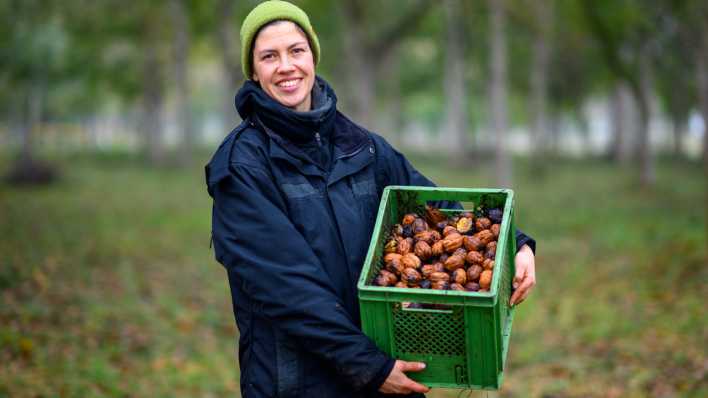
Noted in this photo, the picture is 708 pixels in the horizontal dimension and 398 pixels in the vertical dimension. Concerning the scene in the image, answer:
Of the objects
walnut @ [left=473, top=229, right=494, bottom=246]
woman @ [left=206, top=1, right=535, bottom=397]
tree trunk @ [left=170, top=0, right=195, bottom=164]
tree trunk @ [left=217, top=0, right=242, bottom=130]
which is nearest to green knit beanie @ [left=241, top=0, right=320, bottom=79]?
woman @ [left=206, top=1, right=535, bottom=397]

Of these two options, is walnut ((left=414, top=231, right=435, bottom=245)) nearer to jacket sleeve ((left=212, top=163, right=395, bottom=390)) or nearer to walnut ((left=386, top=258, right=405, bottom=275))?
walnut ((left=386, top=258, right=405, bottom=275))

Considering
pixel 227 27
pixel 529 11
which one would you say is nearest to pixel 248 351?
pixel 227 27

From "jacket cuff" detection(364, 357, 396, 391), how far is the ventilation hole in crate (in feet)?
0.29

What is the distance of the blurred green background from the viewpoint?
7.27 m

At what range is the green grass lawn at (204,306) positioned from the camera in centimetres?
677

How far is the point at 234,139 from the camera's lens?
300 cm

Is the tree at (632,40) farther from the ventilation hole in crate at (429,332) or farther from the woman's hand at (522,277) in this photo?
the ventilation hole in crate at (429,332)

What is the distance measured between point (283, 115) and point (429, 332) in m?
0.92

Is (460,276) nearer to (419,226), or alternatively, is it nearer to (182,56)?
(419,226)

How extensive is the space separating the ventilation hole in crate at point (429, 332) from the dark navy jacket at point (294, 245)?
4.2 inches

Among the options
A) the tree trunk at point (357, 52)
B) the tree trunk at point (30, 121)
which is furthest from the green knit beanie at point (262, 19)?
the tree trunk at point (30, 121)

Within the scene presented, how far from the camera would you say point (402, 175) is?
11.3 ft

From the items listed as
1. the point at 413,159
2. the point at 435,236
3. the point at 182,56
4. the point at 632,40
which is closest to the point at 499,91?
the point at 632,40

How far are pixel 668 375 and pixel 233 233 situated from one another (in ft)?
16.6
